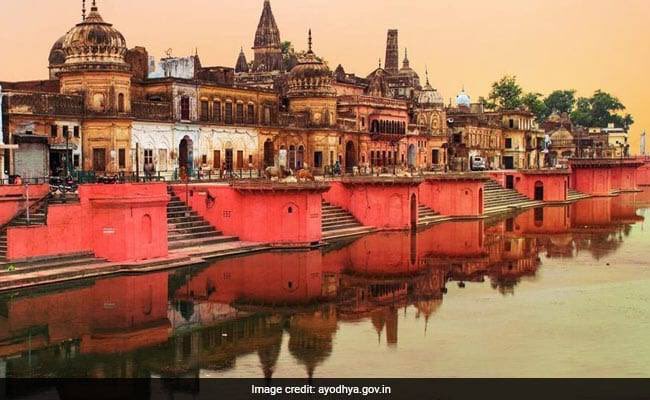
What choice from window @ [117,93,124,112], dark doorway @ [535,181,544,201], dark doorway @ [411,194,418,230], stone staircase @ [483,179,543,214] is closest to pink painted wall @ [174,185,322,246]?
window @ [117,93,124,112]

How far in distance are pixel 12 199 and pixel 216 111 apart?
15667mm

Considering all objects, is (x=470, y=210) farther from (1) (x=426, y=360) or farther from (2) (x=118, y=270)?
(1) (x=426, y=360)

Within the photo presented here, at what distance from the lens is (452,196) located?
4297 centimetres

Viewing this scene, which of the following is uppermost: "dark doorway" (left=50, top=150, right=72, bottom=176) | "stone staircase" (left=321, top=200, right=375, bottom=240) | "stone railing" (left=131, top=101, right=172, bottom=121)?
"stone railing" (left=131, top=101, right=172, bottom=121)

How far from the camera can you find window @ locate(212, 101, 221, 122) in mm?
39188

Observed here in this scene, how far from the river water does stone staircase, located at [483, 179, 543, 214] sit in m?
18.7

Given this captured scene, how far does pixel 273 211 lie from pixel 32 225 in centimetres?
847

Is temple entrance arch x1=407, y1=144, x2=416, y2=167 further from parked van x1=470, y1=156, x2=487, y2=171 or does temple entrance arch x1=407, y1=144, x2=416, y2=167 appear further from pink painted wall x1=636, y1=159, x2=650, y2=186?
pink painted wall x1=636, y1=159, x2=650, y2=186

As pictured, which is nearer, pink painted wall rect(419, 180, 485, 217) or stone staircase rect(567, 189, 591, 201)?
pink painted wall rect(419, 180, 485, 217)

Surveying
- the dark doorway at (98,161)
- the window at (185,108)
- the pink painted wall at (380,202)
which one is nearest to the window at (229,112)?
the window at (185,108)

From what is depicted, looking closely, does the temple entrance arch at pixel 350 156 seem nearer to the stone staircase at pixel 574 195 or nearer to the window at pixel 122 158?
the stone staircase at pixel 574 195

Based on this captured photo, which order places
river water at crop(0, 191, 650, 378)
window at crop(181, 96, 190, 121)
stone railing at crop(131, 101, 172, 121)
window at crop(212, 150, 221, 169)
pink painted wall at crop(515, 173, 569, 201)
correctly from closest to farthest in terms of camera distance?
1. river water at crop(0, 191, 650, 378)
2. stone railing at crop(131, 101, 172, 121)
3. window at crop(181, 96, 190, 121)
4. window at crop(212, 150, 221, 169)
5. pink painted wall at crop(515, 173, 569, 201)

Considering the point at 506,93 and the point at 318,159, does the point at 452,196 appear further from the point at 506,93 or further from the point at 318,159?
the point at 506,93

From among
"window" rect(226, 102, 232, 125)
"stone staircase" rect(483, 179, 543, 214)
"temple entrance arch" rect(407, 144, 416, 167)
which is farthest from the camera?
"temple entrance arch" rect(407, 144, 416, 167)
